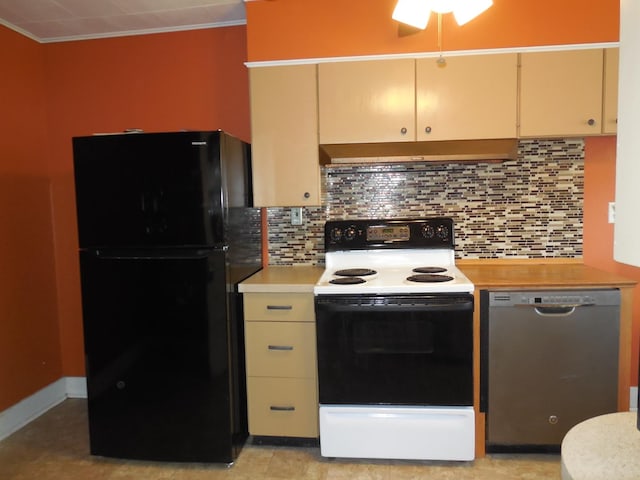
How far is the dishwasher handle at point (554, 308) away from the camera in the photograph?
203 cm

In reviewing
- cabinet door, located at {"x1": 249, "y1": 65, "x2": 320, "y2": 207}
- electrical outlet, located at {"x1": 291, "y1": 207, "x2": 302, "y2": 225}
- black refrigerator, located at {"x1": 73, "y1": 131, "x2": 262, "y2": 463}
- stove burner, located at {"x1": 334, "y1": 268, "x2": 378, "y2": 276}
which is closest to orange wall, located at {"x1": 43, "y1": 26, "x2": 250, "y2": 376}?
cabinet door, located at {"x1": 249, "y1": 65, "x2": 320, "y2": 207}

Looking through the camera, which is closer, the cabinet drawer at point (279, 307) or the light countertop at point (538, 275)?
the light countertop at point (538, 275)

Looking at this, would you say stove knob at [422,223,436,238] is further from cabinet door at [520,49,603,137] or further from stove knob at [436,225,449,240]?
cabinet door at [520,49,603,137]

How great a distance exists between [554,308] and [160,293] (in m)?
1.85

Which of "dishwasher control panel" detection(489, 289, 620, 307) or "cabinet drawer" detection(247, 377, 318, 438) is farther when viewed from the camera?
"cabinet drawer" detection(247, 377, 318, 438)

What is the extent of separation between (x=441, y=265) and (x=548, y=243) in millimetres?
653

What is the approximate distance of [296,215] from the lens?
2.75 metres

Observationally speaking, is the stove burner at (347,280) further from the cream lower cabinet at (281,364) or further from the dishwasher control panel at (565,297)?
the dishwasher control panel at (565,297)

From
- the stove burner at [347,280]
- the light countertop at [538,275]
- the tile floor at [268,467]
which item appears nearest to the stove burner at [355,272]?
the stove burner at [347,280]

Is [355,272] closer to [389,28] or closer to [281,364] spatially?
[281,364]

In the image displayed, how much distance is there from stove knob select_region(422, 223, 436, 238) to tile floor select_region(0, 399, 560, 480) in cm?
118

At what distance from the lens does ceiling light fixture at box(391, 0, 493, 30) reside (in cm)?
162

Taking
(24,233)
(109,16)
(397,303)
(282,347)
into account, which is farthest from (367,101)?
(24,233)

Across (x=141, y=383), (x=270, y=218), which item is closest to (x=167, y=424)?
(x=141, y=383)
